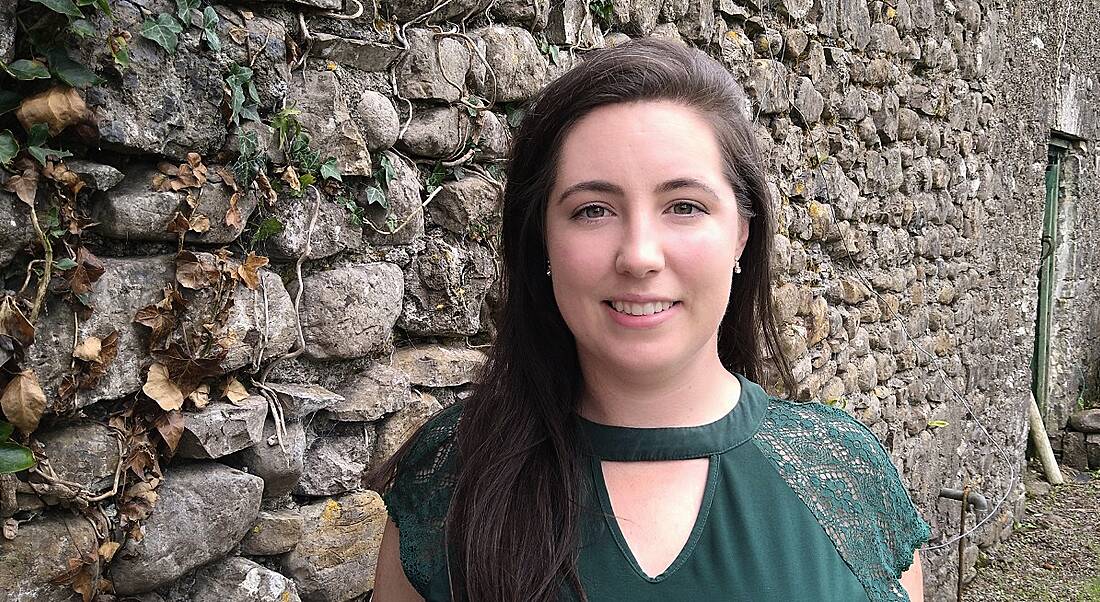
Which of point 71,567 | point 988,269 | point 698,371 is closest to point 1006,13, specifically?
point 988,269

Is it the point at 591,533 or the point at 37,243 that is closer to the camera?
the point at 37,243

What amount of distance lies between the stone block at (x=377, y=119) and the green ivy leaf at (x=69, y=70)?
495 millimetres

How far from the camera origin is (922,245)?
4.30 metres

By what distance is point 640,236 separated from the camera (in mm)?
1188

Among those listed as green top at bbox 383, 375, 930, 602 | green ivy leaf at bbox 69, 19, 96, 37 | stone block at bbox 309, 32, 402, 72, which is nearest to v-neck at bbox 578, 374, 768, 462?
green top at bbox 383, 375, 930, 602

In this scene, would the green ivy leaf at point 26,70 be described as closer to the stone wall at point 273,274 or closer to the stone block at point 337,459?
the stone wall at point 273,274

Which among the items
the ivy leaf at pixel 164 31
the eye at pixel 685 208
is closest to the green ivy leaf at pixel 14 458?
the ivy leaf at pixel 164 31

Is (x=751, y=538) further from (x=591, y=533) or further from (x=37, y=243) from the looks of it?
(x=37, y=243)

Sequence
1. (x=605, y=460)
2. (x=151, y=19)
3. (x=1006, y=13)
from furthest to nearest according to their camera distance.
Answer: (x=1006, y=13) → (x=605, y=460) → (x=151, y=19)

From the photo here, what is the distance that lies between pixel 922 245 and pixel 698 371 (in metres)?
3.31

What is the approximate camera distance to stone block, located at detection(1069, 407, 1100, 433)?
7594 millimetres

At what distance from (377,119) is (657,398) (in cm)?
72

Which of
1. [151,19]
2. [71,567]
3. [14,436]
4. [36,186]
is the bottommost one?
[71,567]

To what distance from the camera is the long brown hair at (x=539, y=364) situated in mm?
1273
